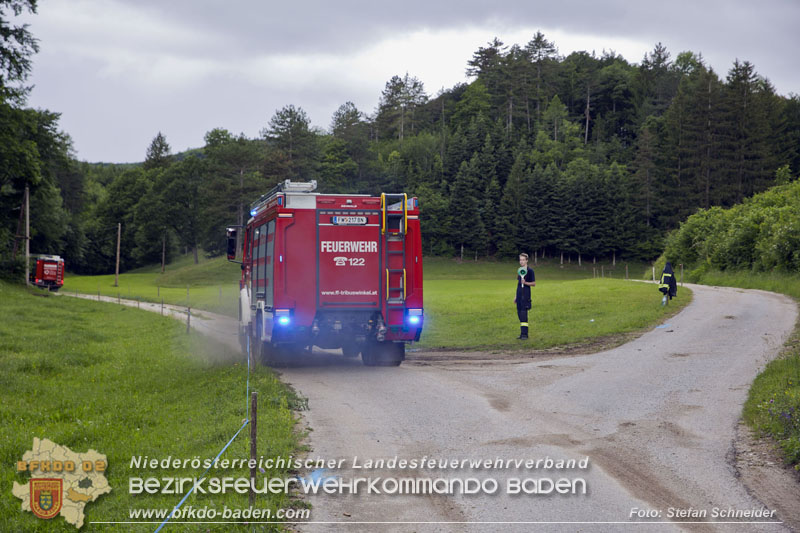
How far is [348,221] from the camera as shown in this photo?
1506 centimetres

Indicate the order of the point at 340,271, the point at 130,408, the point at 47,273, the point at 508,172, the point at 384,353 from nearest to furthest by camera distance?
the point at 130,408
the point at 340,271
the point at 384,353
the point at 47,273
the point at 508,172

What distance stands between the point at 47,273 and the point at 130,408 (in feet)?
185

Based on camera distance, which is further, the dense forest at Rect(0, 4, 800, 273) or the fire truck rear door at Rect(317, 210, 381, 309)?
the dense forest at Rect(0, 4, 800, 273)

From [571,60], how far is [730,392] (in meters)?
155

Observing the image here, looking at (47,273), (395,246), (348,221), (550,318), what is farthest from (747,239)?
(47,273)

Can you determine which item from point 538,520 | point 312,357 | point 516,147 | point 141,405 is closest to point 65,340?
point 312,357

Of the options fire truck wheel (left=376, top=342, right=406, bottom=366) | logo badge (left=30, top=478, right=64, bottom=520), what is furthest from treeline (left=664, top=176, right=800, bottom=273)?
logo badge (left=30, top=478, right=64, bottom=520)

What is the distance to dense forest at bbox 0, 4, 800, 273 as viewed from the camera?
9400 centimetres

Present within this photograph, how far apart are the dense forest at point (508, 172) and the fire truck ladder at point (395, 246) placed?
60.0 meters

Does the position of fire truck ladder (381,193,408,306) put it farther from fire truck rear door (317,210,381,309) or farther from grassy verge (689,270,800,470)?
grassy verge (689,270,800,470)

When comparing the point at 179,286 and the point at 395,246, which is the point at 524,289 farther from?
the point at 179,286

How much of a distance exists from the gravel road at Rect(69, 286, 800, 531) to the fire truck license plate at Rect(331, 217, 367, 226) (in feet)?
10.5

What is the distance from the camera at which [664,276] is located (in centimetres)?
2495

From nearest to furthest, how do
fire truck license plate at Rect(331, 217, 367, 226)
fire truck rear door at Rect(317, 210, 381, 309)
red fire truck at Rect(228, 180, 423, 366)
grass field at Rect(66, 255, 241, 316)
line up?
red fire truck at Rect(228, 180, 423, 366)
fire truck rear door at Rect(317, 210, 381, 309)
fire truck license plate at Rect(331, 217, 367, 226)
grass field at Rect(66, 255, 241, 316)
